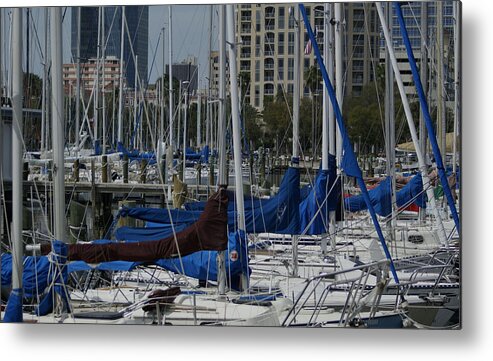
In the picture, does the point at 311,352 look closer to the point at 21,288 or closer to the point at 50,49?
the point at 21,288

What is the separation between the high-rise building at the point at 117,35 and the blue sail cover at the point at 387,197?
1.55 meters

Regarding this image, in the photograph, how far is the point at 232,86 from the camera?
24.0 ft

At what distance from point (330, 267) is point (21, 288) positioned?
188 centimetres

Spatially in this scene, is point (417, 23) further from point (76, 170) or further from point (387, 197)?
point (76, 170)

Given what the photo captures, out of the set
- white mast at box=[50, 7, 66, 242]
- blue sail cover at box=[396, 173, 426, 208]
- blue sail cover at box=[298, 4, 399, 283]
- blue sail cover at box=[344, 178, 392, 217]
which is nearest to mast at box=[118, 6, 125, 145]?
white mast at box=[50, 7, 66, 242]

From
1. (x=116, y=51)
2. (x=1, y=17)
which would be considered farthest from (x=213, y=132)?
(x=1, y=17)

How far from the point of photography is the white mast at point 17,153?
23.7 feet

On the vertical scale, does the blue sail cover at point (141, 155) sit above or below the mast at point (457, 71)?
below

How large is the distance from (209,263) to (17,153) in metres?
1.33

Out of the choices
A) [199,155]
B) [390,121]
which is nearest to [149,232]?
[199,155]

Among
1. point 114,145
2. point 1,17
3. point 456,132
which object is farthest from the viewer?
point 114,145

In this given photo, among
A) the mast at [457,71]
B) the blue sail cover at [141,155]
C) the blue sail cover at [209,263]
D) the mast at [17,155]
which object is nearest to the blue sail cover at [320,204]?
the blue sail cover at [209,263]

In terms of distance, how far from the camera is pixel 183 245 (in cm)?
734

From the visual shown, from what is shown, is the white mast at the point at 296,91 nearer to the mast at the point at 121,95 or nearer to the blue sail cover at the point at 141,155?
the blue sail cover at the point at 141,155
